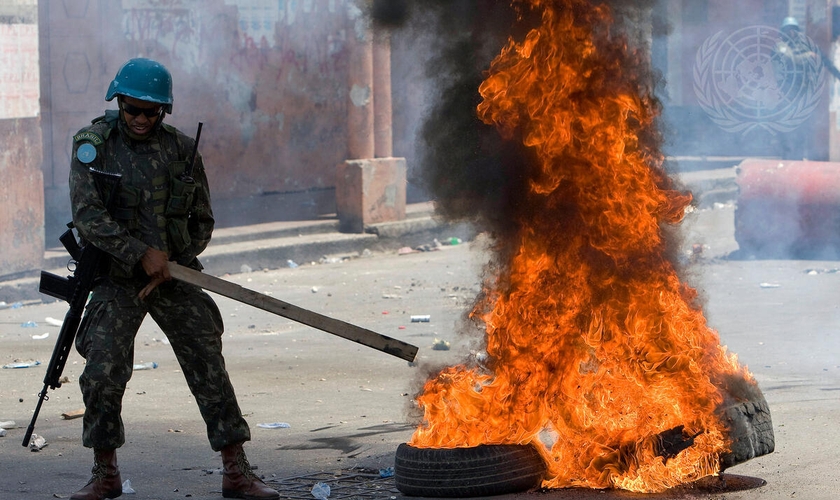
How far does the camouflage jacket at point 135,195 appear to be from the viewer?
4.51m

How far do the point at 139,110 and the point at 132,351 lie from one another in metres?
0.89

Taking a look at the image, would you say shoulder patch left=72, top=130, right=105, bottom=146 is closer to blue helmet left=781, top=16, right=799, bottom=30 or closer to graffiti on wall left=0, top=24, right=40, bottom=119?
graffiti on wall left=0, top=24, right=40, bottom=119

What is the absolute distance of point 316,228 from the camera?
13.7 m

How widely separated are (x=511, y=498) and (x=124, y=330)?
153 cm

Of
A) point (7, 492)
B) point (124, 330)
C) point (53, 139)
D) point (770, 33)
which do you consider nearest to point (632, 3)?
point (124, 330)

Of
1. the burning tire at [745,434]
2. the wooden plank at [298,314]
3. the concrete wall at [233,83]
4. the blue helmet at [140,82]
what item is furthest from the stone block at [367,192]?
the burning tire at [745,434]

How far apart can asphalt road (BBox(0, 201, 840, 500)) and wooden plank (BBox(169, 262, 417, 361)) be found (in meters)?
0.58

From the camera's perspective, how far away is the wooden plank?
14.6ft

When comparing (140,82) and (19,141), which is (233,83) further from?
(140,82)

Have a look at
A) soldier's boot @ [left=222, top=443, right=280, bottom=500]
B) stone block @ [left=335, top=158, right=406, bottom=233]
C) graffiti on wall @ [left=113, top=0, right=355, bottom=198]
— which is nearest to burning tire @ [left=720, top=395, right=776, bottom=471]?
soldier's boot @ [left=222, top=443, right=280, bottom=500]

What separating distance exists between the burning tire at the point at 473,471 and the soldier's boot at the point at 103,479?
1.09 m

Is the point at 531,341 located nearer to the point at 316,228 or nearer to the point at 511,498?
the point at 511,498

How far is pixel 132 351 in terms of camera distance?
4.64 metres
